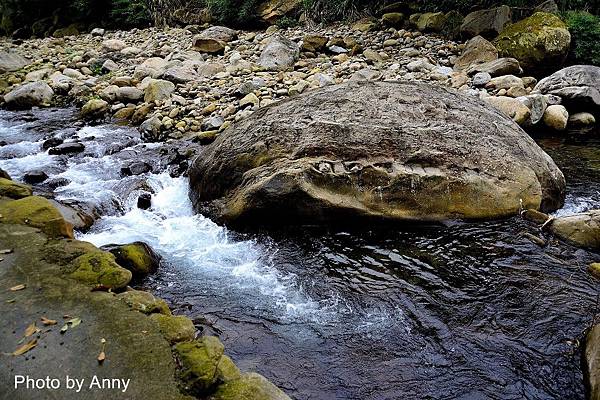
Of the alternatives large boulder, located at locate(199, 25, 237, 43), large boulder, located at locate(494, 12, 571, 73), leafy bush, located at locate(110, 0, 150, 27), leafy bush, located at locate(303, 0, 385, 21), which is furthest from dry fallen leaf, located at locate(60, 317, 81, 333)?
leafy bush, located at locate(110, 0, 150, 27)

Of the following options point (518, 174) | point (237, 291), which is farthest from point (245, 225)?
point (518, 174)

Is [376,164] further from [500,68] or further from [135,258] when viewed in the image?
[500,68]

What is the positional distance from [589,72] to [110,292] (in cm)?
1126

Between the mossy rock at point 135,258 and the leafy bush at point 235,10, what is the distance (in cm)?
1631

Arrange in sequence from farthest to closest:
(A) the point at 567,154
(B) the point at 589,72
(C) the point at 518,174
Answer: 1. (B) the point at 589,72
2. (A) the point at 567,154
3. (C) the point at 518,174

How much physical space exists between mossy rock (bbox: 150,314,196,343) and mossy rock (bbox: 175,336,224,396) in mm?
86

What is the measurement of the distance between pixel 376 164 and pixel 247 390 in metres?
3.66

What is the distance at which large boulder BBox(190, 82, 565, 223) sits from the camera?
5.68m

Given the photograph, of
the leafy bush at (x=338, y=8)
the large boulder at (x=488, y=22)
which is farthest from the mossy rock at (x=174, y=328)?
the leafy bush at (x=338, y=8)

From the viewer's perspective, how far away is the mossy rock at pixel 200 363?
8.99 feet

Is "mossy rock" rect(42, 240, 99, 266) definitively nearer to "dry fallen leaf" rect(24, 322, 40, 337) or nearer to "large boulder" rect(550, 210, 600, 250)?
"dry fallen leaf" rect(24, 322, 40, 337)

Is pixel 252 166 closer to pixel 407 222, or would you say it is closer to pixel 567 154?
pixel 407 222

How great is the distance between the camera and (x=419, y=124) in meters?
6.15

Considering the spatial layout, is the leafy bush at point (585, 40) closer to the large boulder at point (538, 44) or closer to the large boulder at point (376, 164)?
the large boulder at point (538, 44)
